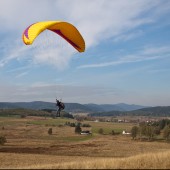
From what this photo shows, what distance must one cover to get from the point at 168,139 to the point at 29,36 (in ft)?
256

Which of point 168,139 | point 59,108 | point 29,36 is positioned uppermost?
point 29,36

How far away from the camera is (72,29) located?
84.4ft

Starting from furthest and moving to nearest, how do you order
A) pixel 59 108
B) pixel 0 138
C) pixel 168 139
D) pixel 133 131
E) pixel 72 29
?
1. pixel 133 131
2. pixel 168 139
3. pixel 0 138
4. pixel 59 108
5. pixel 72 29

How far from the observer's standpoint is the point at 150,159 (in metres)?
20.7

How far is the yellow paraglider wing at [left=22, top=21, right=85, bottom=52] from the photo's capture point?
74.4ft

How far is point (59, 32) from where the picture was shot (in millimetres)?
26219

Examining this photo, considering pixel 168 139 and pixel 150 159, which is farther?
pixel 168 139

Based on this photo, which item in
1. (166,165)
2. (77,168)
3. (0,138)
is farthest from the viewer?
(0,138)

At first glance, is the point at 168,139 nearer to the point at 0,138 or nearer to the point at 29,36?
the point at 0,138

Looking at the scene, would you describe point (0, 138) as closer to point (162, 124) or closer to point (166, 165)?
point (166, 165)

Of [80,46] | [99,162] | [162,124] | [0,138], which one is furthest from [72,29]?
[162,124]

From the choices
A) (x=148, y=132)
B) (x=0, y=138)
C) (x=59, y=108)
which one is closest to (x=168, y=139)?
(x=148, y=132)

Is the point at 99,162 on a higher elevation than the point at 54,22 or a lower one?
lower

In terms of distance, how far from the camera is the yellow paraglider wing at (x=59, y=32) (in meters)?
22.7
